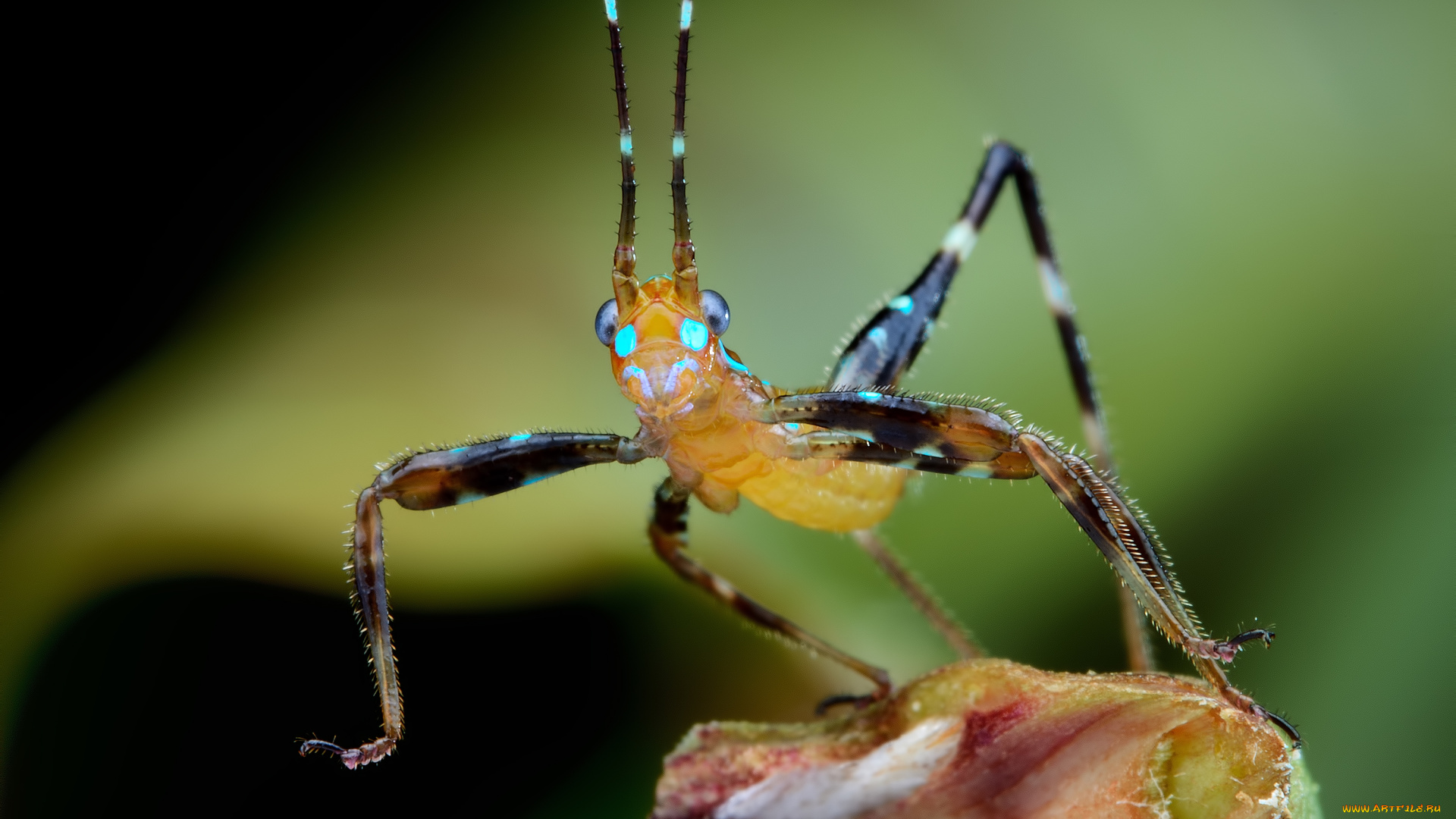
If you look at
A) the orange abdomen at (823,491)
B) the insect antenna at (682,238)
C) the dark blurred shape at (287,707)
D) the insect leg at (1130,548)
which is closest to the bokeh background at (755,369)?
the dark blurred shape at (287,707)

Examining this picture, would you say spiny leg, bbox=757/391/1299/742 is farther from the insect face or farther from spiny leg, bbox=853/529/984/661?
A: spiny leg, bbox=853/529/984/661

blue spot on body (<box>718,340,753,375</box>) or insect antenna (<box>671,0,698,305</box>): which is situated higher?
insect antenna (<box>671,0,698,305</box>)

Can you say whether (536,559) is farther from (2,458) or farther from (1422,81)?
(1422,81)

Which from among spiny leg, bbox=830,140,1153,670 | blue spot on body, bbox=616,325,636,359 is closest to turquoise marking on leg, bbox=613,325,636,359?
blue spot on body, bbox=616,325,636,359

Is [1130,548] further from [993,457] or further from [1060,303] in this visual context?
[1060,303]

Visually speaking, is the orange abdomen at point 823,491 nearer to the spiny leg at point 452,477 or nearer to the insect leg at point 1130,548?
the spiny leg at point 452,477

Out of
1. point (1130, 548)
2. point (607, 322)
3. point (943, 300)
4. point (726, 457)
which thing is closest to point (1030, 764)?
point (1130, 548)

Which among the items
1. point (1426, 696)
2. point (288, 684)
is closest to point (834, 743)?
point (288, 684)
